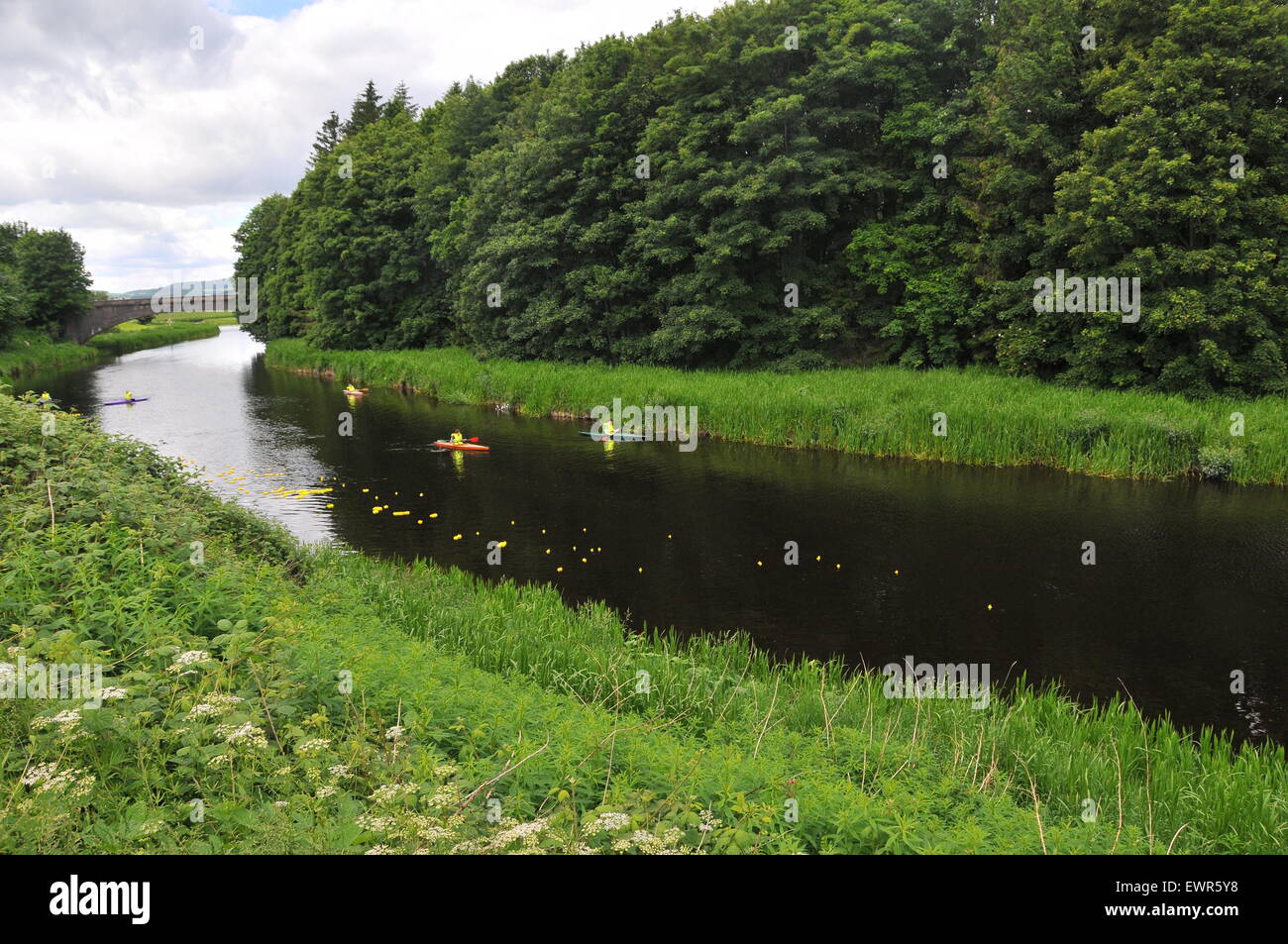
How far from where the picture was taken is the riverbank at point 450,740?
16.1 feet

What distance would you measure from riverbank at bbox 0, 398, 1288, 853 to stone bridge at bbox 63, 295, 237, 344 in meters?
70.9

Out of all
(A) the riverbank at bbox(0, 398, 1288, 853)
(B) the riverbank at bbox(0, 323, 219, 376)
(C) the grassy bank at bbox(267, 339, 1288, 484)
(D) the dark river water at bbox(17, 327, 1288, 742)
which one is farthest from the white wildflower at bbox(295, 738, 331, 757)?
(B) the riverbank at bbox(0, 323, 219, 376)

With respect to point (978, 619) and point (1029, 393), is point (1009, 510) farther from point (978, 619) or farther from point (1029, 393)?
point (1029, 393)

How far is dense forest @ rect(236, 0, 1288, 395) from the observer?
2508 cm

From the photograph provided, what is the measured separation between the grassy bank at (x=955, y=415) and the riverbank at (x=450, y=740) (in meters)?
15.6

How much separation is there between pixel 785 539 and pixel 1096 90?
21.3 metres

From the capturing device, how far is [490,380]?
38.4 metres

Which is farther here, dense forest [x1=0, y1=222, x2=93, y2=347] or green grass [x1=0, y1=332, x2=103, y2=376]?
dense forest [x1=0, y1=222, x2=93, y2=347]

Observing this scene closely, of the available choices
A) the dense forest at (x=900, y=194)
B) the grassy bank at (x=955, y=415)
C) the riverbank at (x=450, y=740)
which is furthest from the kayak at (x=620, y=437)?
the riverbank at (x=450, y=740)

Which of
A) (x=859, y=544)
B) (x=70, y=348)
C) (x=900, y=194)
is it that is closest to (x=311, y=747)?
(x=859, y=544)

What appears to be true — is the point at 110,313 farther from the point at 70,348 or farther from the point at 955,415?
the point at 955,415

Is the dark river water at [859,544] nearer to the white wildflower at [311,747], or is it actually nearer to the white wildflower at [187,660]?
the white wildflower at [187,660]

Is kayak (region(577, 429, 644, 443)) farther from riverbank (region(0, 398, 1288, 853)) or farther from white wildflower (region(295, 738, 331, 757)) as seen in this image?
white wildflower (region(295, 738, 331, 757))
